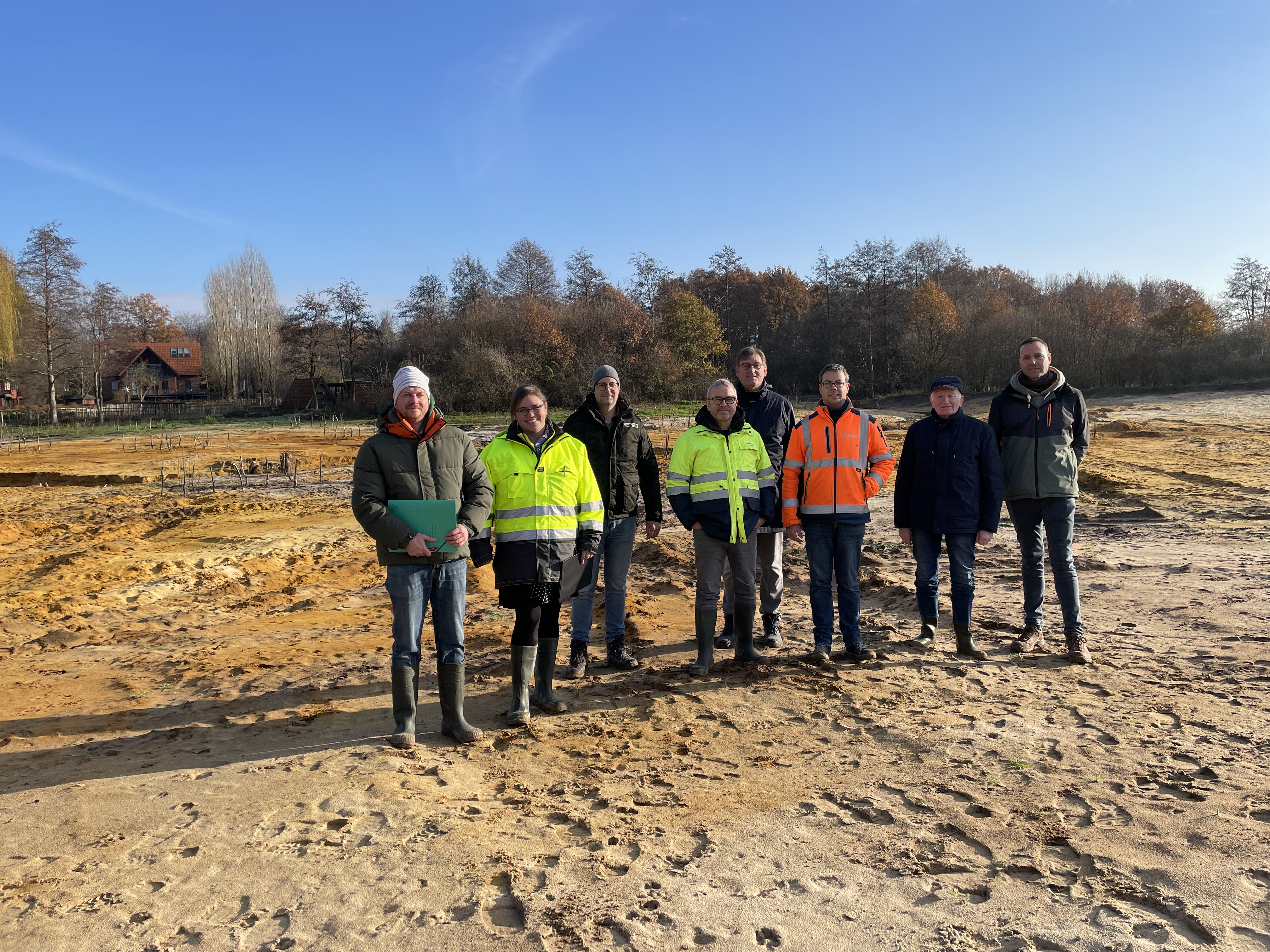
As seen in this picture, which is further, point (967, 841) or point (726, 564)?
point (726, 564)

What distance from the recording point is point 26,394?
37969 mm

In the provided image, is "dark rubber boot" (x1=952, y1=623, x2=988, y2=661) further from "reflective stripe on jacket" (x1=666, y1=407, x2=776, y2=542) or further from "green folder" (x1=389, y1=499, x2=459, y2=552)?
"green folder" (x1=389, y1=499, x2=459, y2=552)

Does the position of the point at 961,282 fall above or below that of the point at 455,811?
above

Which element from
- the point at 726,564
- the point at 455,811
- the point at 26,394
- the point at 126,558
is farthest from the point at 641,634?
the point at 26,394

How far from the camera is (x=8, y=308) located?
3834 cm

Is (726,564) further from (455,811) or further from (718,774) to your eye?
(455,811)

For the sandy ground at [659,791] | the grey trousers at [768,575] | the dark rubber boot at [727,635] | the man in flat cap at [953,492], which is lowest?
the sandy ground at [659,791]

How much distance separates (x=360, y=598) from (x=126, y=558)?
12.7 ft

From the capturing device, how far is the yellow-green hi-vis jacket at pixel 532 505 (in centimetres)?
462

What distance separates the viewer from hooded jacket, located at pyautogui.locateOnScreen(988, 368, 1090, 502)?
562 cm

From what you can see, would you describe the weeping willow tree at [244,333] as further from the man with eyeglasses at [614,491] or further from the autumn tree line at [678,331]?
the man with eyeglasses at [614,491]

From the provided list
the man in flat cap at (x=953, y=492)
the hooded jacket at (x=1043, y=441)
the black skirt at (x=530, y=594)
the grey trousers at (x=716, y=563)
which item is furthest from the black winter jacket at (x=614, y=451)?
the hooded jacket at (x=1043, y=441)

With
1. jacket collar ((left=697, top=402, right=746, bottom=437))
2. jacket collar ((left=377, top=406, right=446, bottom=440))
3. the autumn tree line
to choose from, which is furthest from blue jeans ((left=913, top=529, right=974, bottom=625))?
the autumn tree line

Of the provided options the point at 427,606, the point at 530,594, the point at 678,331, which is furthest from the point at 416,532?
the point at 678,331
